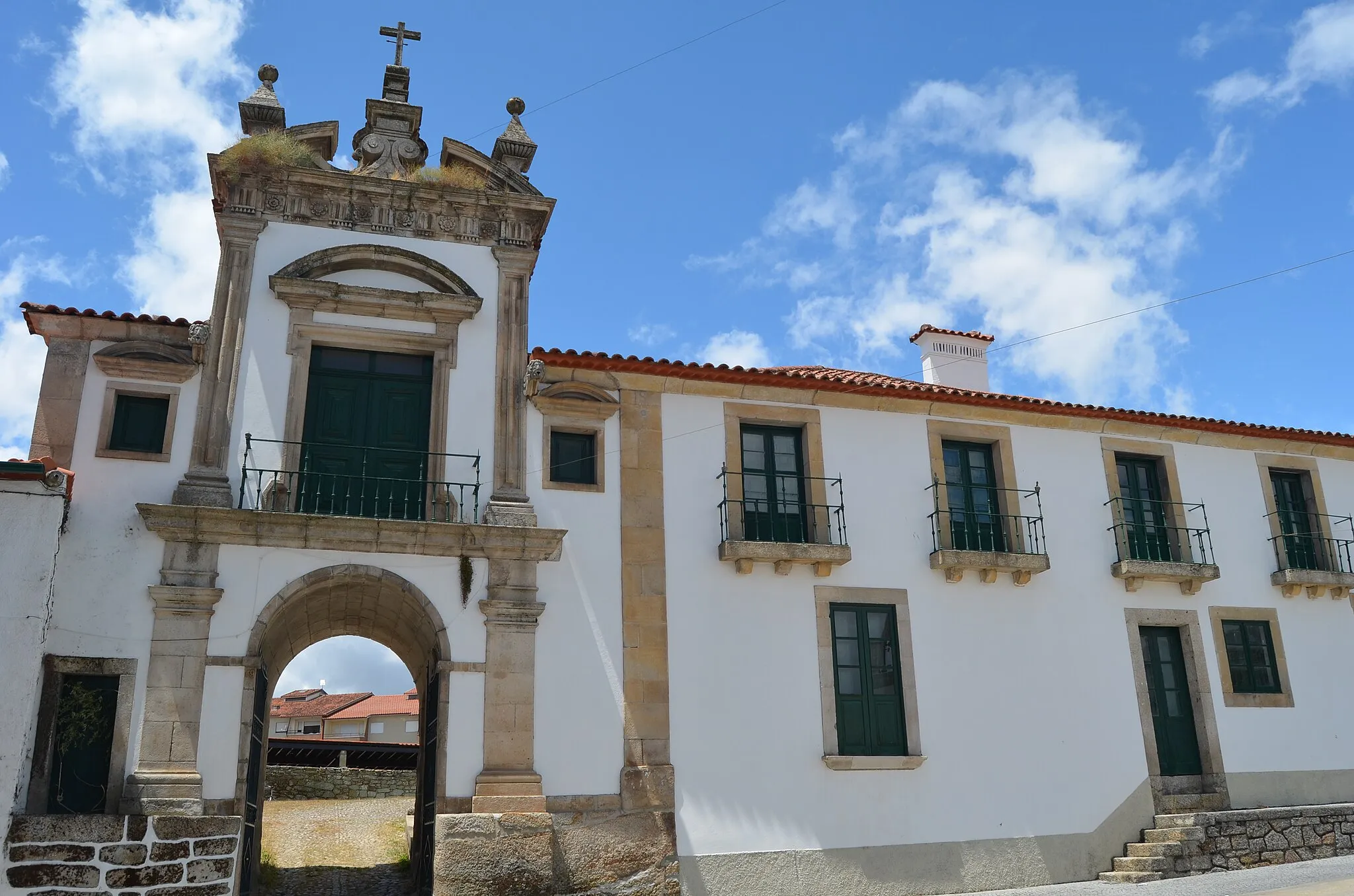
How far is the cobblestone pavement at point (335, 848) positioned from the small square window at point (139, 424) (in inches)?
200

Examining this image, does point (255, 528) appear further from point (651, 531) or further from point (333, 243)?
point (651, 531)

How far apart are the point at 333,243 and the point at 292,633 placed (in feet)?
14.5

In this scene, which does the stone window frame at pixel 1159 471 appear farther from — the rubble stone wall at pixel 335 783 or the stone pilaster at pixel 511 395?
the rubble stone wall at pixel 335 783

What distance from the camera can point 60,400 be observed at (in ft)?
35.4

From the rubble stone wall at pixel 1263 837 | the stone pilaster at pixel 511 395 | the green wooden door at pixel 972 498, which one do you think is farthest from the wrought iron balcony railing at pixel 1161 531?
the stone pilaster at pixel 511 395

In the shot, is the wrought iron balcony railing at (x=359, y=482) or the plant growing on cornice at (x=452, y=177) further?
the plant growing on cornice at (x=452, y=177)

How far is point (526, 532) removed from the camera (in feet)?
36.7

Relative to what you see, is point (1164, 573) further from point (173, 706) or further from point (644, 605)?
point (173, 706)

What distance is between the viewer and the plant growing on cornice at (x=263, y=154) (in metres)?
11.7

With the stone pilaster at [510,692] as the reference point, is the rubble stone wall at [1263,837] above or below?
below

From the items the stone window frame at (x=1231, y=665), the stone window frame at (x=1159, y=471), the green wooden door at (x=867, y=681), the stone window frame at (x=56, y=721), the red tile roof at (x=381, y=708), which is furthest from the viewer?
the red tile roof at (x=381, y=708)

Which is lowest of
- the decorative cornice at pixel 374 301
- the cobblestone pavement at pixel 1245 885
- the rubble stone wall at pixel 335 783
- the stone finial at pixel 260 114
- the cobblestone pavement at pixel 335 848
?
the cobblestone pavement at pixel 1245 885

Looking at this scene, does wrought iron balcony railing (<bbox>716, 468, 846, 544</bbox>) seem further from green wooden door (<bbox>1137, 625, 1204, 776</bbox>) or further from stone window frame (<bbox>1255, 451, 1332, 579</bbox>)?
stone window frame (<bbox>1255, 451, 1332, 579</bbox>)

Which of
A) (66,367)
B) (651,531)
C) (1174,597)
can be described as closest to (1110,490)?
(1174,597)
